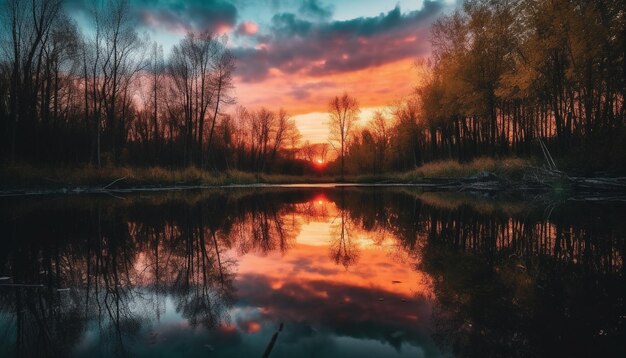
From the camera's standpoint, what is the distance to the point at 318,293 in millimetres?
3715

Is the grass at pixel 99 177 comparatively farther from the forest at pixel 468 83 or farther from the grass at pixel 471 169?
the grass at pixel 471 169

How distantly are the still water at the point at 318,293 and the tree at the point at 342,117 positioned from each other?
49.2 m

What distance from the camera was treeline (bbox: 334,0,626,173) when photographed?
17094 mm

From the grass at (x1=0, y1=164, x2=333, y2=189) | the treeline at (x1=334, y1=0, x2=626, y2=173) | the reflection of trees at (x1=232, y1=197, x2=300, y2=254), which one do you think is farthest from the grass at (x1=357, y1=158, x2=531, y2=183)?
the grass at (x1=0, y1=164, x2=333, y2=189)

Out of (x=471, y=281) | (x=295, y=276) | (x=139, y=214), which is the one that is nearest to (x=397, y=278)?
(x=471, y=281)

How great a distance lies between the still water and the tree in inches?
1939

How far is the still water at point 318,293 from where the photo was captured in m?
2.52

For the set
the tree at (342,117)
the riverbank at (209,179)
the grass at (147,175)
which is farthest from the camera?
the tree at (342,117)

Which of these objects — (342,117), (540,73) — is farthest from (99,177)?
(342,117)

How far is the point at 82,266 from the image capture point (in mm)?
4766

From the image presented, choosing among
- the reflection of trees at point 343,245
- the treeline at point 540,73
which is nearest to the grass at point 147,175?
the treeline at point 540,73

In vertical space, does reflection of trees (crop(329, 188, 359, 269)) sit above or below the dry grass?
below

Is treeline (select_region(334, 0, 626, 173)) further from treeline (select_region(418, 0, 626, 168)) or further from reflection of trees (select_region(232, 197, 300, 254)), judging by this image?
reflection of trees (select_region(232, 197, 300, 254))

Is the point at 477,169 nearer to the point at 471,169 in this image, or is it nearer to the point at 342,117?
the point at 471,169
